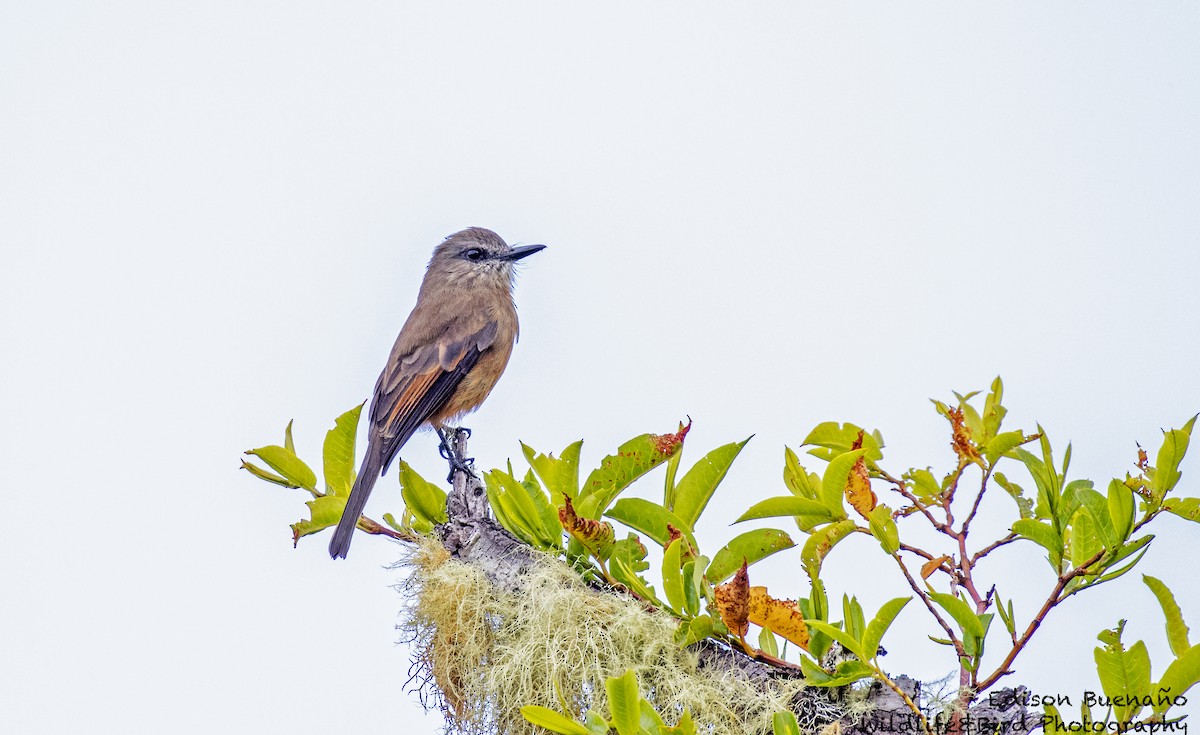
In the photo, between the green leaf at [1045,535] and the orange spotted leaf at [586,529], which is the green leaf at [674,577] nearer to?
the orange spotted leaf at [586,529]

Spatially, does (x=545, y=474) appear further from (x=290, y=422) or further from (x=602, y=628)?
(x=290, y=422)

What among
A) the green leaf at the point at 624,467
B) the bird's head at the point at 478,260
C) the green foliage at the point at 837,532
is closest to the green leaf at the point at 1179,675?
the green foliage at the point at 837,532

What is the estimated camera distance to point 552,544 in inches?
122

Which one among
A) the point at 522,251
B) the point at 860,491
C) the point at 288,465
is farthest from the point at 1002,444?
the point at 522,251

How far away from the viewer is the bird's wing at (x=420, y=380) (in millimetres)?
5957

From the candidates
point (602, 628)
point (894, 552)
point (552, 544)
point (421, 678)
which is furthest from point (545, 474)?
point (894, 552)

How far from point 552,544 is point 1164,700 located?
1480 millimetres

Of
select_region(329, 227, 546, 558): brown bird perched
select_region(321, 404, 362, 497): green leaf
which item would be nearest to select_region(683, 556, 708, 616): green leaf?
select_region(321, 404, 362, 497): green leaf

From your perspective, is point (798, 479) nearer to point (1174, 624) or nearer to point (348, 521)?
point (1174, 624)

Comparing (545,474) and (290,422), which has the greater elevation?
(290,422)

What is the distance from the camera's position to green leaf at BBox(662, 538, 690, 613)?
2.59m

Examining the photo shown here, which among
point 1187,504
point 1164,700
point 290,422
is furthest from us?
point 290,422

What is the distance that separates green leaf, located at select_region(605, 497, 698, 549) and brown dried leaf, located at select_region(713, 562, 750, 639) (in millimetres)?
242

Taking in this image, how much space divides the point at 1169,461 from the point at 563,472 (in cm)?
145
